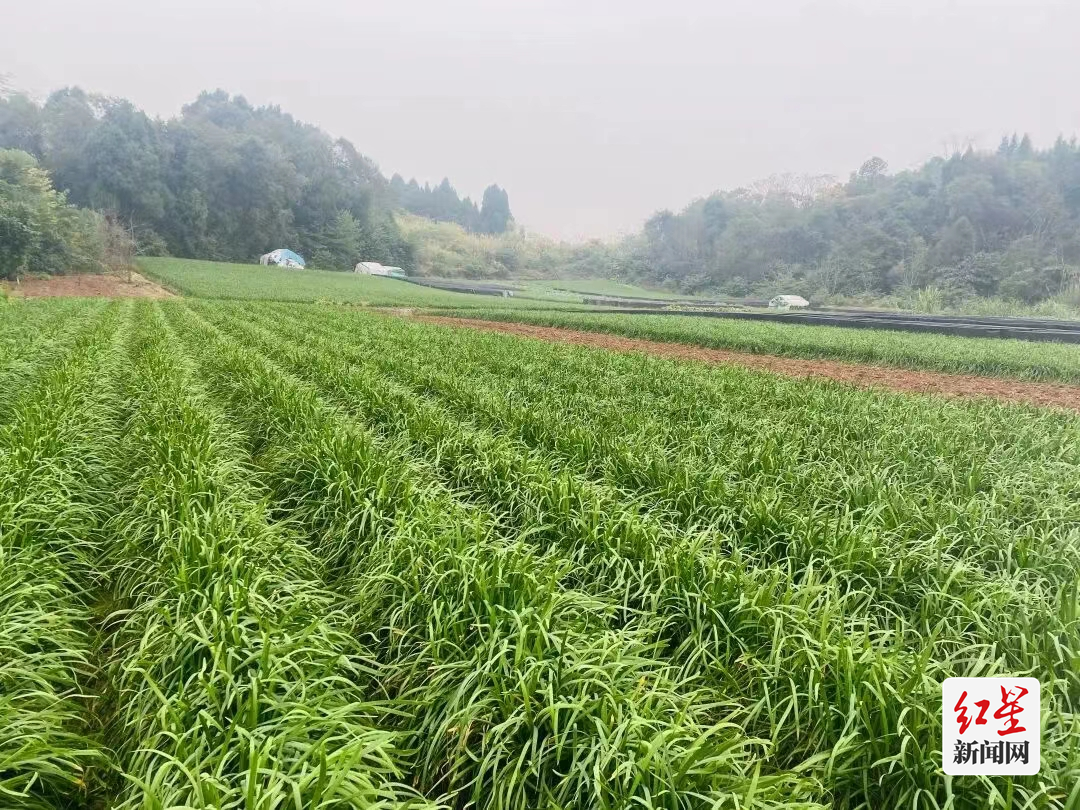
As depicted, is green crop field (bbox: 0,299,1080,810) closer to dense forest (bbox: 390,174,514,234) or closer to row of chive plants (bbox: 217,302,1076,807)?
row of chive plants (bbox: 217,302,1076,807)

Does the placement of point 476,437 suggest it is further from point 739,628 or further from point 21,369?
point 21,369

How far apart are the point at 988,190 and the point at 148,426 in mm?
95217

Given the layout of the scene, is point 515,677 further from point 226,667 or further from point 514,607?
point 226,667

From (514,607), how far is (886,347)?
19.9 metres

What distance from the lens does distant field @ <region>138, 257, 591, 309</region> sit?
43.0 m

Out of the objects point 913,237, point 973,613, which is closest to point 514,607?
point 973,613

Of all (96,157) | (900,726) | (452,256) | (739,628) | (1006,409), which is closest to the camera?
(900,726)

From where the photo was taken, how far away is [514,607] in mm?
3084

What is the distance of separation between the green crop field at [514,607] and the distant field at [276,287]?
3828 centimetres

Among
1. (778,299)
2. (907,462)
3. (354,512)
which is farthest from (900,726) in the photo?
(778,299)

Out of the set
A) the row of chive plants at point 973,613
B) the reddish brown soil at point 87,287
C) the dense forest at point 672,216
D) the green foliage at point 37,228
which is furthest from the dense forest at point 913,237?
the green foliage at point 37,228

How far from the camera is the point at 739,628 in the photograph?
3.16 m

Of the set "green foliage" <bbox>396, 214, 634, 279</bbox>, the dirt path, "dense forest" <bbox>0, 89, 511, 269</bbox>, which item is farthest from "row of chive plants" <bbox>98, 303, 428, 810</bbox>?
"green foliage" <bbox>396, 214, 634, 279</bbox>

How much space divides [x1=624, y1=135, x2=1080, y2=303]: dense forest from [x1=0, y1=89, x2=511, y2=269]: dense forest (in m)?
56.1
